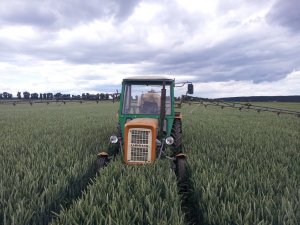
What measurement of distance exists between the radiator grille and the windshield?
4.10ft

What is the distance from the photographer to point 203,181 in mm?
5133

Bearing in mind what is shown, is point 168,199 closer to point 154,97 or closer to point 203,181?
point 203,181

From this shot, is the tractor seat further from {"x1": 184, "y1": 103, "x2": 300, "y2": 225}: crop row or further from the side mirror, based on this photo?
{"x1": 184, "y1": 103, "x2": 300, "y2": 225}: crop row

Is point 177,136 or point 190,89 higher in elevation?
point 190,89

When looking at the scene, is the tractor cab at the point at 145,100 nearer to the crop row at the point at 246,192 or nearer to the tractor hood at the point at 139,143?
the tractor hood at the point at 139,143

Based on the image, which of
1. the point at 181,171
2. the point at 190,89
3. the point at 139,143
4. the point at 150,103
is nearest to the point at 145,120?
the point at 139,143

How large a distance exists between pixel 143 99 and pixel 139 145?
67.2 inches

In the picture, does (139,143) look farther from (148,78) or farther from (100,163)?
(148,78)

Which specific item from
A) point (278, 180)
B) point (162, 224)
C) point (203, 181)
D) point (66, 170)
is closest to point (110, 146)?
point (66, 170)

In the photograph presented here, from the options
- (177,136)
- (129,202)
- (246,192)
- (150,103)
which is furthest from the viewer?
(150,103)

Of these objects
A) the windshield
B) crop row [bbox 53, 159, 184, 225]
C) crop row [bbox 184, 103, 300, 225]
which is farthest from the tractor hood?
the windshield

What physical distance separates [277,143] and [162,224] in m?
7.19

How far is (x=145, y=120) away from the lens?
7449mm

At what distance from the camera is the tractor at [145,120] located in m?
6.98
